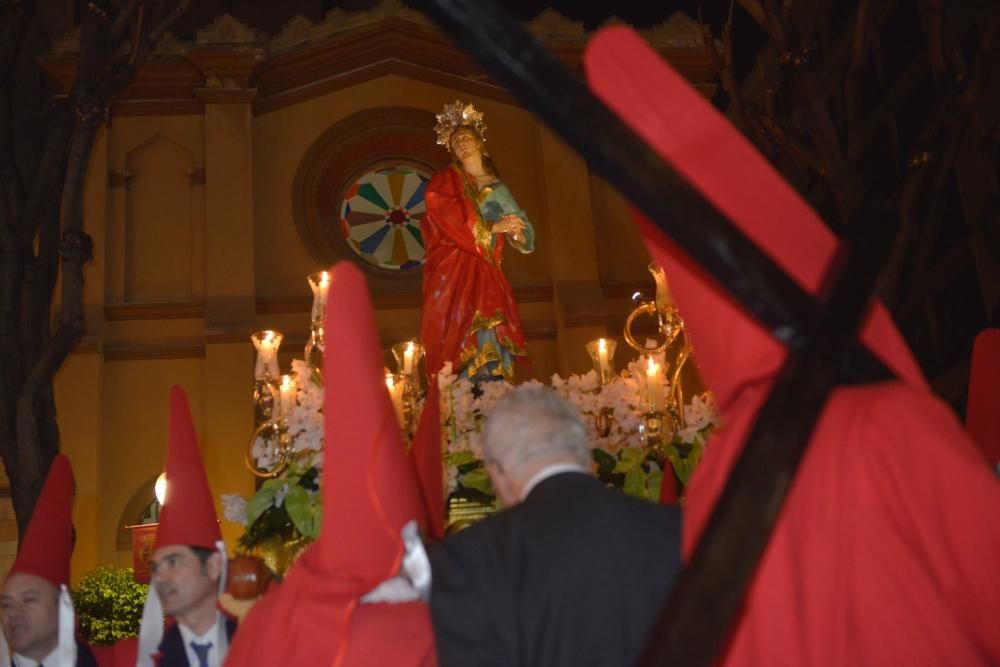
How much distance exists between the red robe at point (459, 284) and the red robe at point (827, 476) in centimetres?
476

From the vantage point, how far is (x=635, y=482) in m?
4.42

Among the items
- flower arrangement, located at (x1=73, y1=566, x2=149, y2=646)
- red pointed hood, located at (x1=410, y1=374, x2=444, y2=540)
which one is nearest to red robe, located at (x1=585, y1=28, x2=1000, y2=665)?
red pointed hood, located at (x1=410, y1=374, x2=444, y2=540)

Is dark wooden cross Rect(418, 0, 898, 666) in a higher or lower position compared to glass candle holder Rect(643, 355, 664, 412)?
lower

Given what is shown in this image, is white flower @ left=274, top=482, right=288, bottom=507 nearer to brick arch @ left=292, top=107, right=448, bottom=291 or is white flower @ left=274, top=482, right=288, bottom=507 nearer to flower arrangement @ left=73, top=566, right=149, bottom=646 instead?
flower arrangement @ left=73, top=566, right=149, bottom=646

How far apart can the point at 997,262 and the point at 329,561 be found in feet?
27.1

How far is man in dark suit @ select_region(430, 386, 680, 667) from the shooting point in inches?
74.1

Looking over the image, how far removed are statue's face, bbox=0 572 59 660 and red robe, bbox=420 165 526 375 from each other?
333 centimetres

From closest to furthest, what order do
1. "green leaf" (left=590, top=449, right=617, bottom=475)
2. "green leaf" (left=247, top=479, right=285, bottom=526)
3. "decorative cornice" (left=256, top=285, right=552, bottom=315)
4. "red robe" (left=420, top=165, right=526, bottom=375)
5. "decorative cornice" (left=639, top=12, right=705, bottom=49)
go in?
1. "green leaf" (left=247, top=479, right=285, bottom=526)
2. "green leaf" (left=590, top=449, right=617, bottom=475)
3. "red robe" (left=420, top=165, right=526, bottom=375)
4. "decorative cornice" (left=256, top=285, right=552, bottom=315)
5. "decorative cornice" (left=639, top=12, right=705, bottom=49)

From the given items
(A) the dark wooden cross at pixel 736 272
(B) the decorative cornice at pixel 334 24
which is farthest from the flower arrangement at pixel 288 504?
(B) the decorative cornice at pixel 334 24

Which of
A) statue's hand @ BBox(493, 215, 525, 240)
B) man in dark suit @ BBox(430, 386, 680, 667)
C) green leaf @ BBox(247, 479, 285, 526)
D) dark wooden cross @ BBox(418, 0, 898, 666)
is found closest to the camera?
dark wooden cross @ BBox(418, 0, 898, 666)

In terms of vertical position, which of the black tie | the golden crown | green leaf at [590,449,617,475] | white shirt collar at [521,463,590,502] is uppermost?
the golden crown

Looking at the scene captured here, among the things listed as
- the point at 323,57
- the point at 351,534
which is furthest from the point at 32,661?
Result: the point at 323,57

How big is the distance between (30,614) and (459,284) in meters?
3.93

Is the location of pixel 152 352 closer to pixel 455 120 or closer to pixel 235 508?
pixel 455 120
